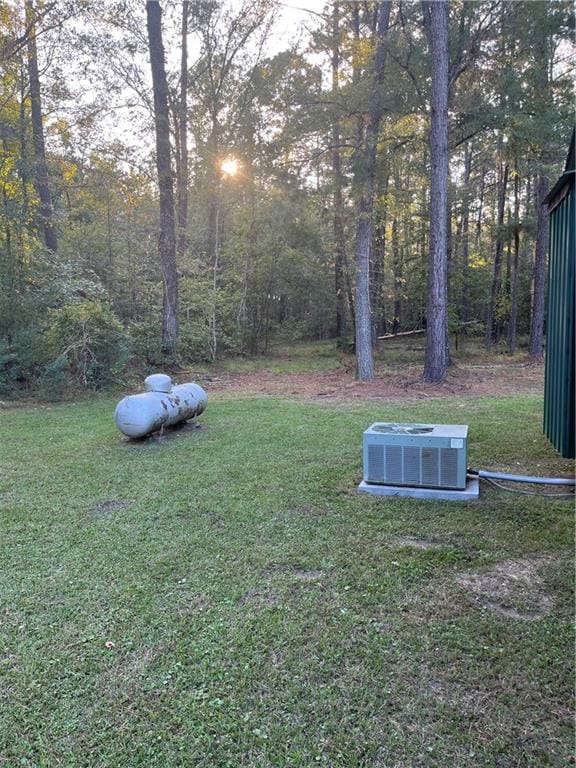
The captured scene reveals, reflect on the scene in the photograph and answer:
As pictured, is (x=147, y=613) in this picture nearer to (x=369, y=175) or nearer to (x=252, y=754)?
(x=252, y=754)

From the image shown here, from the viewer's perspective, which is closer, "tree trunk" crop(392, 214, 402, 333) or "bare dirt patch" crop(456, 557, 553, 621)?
"bare dirt patch" crop(456, 557, 553, 621)

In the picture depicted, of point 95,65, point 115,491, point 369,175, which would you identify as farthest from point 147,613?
point 95,65

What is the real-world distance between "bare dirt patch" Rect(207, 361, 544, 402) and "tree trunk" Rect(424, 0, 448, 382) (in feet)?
1.86

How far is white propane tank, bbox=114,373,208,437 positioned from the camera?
16.6ft

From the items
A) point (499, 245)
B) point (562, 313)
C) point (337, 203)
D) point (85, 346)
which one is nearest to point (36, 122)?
point (85, 346)

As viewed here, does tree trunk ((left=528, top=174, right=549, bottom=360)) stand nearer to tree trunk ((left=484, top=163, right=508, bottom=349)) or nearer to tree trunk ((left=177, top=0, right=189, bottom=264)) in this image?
tree trunk ((left=484, top=163, right=508, bottom=349))

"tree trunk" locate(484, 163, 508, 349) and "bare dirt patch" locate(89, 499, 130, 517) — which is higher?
"tree trunk" locate(484, 163, 508, 349)

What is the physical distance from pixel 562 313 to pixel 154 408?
12.7 ft

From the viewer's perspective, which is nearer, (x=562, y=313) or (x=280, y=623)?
(x=280, y=623)

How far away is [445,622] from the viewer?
2061 mm

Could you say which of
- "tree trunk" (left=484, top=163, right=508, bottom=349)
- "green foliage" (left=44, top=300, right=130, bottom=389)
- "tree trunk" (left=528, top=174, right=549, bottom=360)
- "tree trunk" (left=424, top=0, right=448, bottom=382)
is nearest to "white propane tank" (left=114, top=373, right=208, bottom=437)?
"green foliage" (left=44, top=300, right=130, bottom=389)

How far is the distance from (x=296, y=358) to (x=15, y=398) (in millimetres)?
8635

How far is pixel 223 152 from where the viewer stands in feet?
40.4

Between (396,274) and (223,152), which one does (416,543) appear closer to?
(223,152)
